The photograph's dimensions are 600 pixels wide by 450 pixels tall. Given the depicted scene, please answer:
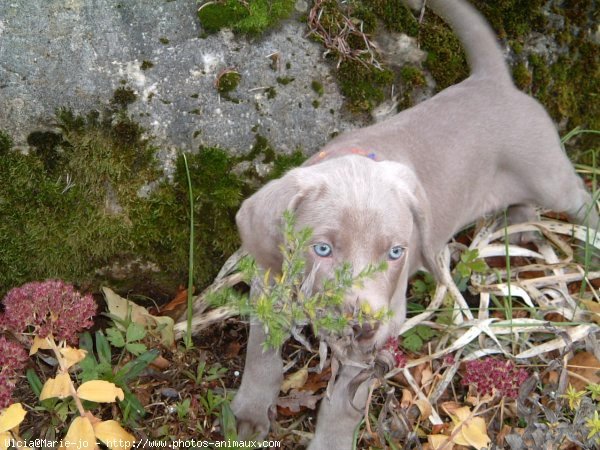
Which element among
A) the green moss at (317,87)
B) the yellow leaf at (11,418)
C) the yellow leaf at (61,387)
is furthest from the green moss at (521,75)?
the yellow leaf at (11,418)

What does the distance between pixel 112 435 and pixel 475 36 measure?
283 cm

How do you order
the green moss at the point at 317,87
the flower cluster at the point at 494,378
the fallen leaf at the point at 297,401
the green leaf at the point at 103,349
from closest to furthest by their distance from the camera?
the flower cluster at the point at 494,378
the green leaf at the point at 103,349
the fallen leaf at the point at 297,401
the green moss at the point at 317,87

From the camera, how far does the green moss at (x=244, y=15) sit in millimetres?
3736

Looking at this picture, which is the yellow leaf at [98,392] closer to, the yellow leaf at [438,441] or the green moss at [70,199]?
the green moss at [70,199]

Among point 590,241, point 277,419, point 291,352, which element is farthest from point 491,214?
point 277,419

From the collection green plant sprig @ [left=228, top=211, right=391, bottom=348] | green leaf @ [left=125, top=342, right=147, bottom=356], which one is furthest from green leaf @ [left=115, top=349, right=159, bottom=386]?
green plant sprig @ [left=228, top=211, right=391, bottom=348]

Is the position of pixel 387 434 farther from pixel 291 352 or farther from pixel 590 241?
pixel 590 241

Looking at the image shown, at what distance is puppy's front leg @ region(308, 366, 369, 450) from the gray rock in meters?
1.41

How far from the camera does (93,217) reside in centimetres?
360

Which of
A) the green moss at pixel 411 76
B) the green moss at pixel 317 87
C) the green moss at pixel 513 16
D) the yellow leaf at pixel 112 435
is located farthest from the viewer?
the green moss at pixel 513 16

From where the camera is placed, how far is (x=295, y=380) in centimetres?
355

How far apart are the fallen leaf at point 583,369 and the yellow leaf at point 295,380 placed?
1.42 m

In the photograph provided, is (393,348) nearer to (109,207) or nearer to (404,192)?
(404,192)

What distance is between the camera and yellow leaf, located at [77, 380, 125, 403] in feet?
8.83
